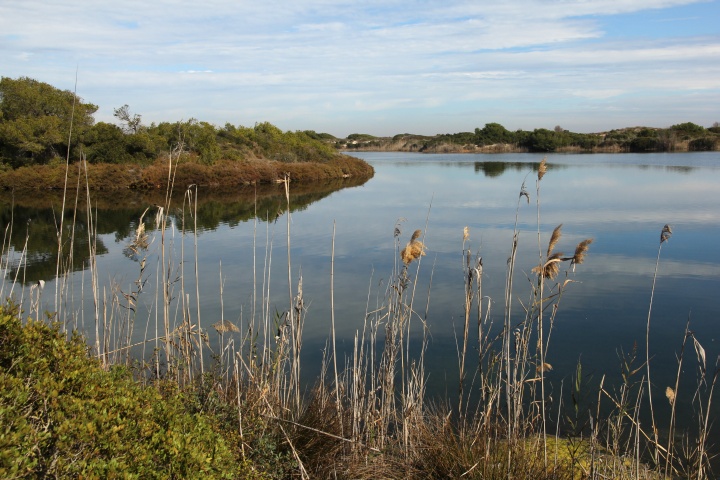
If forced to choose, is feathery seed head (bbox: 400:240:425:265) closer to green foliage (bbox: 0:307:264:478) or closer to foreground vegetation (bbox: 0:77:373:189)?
green foliage (bbox: 0:307:264:478)

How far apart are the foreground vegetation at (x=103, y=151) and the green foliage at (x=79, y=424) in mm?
18404

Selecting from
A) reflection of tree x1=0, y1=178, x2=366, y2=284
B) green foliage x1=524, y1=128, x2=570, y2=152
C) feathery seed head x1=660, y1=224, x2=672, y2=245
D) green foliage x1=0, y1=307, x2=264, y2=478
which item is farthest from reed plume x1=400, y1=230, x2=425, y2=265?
green foliage x1=524, y1=128, x2=570, y2=152

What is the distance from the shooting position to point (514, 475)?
8.59 feet

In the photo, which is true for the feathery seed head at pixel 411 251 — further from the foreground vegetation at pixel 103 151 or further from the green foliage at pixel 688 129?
the green foliage at pixel 688 129

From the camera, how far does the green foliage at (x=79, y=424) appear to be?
1.45m

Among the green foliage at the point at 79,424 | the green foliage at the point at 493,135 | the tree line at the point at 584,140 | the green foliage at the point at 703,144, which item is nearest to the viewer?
the green foliage at the point at 79,424

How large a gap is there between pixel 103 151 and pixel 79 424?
76.9 ft

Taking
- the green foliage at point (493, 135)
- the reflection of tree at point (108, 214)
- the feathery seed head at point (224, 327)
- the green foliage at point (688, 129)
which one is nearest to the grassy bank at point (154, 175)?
the reflection of tree at point (108, 214)

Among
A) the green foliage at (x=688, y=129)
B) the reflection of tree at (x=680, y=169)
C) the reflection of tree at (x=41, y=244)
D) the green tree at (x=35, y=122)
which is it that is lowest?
the reflection of tree at (x=41, y=244)

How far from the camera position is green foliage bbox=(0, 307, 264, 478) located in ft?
4.76

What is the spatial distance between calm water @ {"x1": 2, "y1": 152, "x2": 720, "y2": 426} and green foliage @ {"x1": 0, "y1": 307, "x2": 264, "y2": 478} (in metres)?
1.70

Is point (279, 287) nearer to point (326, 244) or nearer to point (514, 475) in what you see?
point (326, 244)

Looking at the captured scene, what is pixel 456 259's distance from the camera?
899cm

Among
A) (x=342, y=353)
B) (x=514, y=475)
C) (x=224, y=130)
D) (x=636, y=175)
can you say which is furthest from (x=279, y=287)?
(x=224, y=130)
